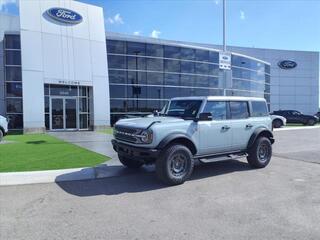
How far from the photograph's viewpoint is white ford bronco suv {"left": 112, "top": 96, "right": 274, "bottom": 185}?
7527 millimetres

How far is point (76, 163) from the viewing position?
33.1ft

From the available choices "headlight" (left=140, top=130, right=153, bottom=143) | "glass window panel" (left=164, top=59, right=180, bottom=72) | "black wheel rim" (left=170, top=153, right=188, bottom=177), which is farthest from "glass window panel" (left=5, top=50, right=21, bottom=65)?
"black wheel rim" (left=170, top=153, right=188, bottom=177)

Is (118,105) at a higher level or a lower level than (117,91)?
lower

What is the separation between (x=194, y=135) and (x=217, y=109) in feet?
3.98

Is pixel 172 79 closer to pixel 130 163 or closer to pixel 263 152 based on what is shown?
pixel 263 152

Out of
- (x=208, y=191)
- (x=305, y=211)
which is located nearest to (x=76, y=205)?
(x=208, y=191)

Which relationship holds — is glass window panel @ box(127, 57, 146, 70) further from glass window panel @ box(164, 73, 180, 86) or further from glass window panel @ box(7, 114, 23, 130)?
glass window panel @ box(7, 114, 23, 130)

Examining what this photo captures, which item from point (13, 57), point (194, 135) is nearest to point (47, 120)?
point (13, 57)

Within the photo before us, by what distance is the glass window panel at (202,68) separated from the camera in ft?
112

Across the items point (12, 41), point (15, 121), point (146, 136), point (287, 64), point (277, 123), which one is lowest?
point (277, 123)

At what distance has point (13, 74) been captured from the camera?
24734 millimetres

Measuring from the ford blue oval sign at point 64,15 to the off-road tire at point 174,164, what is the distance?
66.2 ft

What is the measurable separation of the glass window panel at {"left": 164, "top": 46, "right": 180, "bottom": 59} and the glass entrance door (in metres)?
10.5

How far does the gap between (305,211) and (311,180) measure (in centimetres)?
263
